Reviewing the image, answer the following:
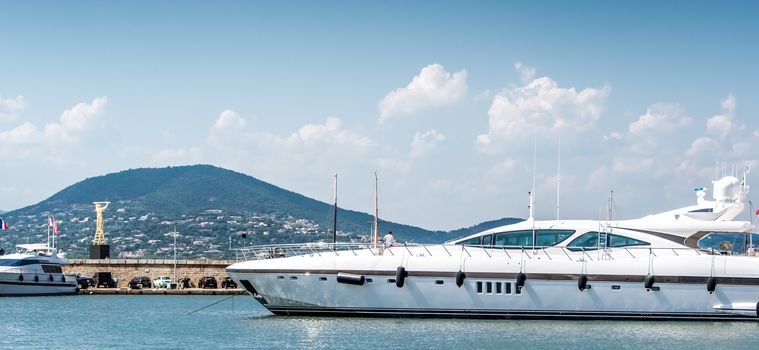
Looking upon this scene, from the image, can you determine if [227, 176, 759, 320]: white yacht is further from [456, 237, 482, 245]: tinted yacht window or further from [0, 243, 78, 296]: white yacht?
[0, 243, 78, 296]: white yacht

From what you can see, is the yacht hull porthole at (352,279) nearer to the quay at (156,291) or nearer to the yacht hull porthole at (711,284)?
the yacht hull porthole at (711,284)

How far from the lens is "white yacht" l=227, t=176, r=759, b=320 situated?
36.9m

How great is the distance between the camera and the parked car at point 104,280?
75312mm

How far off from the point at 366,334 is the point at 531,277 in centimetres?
621

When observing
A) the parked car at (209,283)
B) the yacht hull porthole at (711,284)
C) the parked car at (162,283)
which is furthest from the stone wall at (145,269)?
the yacht hull porthole at (711,284)

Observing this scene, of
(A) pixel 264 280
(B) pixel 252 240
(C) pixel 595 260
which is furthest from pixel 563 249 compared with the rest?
(B) pixel 252 240

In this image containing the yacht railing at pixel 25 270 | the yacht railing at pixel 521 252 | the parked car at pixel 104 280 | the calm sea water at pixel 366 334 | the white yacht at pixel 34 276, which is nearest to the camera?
the calm sea water at pixel 366 334

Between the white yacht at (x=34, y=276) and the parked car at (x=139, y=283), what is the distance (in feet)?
17.3

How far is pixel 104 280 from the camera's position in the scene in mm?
75562

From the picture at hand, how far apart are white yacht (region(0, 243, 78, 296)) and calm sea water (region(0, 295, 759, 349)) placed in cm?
2357

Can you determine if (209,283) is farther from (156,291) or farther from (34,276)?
(34,276)

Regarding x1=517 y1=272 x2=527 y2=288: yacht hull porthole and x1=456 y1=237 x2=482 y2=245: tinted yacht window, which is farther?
x1=456 y1=237 x2=482 y2=245: tinted yacht window

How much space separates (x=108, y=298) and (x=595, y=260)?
124 ft

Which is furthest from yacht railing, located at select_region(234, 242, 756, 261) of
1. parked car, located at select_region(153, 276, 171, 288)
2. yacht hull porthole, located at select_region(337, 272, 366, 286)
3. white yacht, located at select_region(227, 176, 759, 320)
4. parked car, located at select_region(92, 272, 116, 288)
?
parked car, located at select_region(92, 272, 116, 288)
